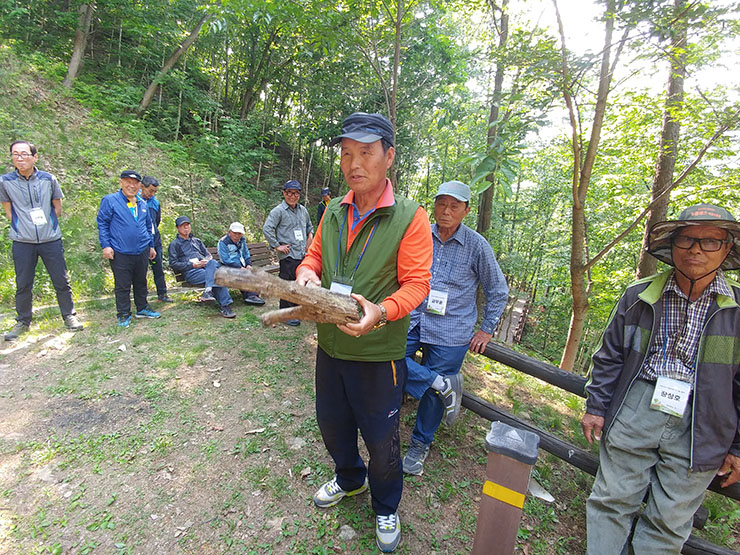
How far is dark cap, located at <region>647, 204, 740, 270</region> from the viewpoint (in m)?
1.84

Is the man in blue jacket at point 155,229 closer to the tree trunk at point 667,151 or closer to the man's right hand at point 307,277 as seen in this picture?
the man's right hand at point 307,277

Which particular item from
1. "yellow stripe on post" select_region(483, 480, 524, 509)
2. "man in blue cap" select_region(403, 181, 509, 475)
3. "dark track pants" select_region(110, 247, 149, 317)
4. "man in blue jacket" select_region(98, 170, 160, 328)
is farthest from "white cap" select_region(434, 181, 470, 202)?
"dark track pants" select_region(110, 247, 149, 317)

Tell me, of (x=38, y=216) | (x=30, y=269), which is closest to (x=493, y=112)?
(x=38, y=216)

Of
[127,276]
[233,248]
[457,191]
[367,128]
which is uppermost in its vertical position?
[367,128]

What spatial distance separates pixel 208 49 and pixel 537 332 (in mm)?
21440

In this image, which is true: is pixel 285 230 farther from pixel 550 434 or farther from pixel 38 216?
pixel 550 434

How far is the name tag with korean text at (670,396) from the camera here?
1.89 m

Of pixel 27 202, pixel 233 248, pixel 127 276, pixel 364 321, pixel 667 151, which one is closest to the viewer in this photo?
pixel 364 321

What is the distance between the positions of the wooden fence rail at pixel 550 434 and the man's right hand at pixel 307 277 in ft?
6.84

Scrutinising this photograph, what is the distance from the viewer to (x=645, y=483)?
1.99 meters

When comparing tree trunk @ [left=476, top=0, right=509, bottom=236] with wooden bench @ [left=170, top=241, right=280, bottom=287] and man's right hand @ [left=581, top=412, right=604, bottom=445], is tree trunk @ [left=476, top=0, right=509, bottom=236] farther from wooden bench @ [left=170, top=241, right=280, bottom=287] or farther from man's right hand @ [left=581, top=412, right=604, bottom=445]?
wooden bench @ [left=170, top=241, right=280, bottom=287]

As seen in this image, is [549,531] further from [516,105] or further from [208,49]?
[208,49]

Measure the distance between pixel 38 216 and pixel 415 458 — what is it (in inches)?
206

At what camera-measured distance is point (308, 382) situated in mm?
4059
